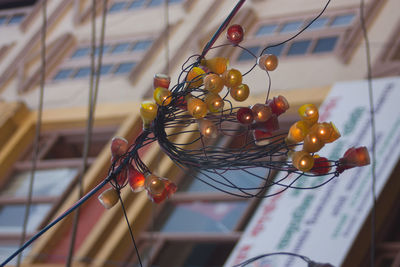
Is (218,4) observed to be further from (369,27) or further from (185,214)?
(185,214)

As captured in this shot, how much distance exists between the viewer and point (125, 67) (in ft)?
23.0

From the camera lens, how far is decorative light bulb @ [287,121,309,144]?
2.05 meters

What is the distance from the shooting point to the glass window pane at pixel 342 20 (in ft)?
19.2

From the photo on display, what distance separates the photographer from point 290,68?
564 cm

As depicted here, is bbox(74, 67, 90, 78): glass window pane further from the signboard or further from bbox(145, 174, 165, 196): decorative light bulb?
bbox(145, 174, 165, 196): decorative light bulb

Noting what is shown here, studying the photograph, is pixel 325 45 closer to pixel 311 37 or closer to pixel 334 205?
pixel 311 37

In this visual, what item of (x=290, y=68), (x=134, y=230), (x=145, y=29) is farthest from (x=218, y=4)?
(x=134, y=230)

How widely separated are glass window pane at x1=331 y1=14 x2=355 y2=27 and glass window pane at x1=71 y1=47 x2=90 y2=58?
3.35m

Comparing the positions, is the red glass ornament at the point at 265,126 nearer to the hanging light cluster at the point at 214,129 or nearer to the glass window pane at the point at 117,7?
the hanging light cluster at the point at 214,129

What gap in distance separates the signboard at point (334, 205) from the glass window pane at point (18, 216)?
224 cm

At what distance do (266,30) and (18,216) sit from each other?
3330 millimetres

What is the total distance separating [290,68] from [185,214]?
1843 millimetres

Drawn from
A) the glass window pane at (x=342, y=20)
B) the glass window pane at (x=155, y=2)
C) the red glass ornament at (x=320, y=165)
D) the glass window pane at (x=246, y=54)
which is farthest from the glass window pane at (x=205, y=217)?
the glass window pane at (x=155, y=2)

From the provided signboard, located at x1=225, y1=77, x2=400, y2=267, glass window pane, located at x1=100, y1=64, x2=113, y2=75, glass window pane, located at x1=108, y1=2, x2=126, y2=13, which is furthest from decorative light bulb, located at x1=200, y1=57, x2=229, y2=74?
glass window pane, located at x1=108, y1=2, x2=126, y2=13
